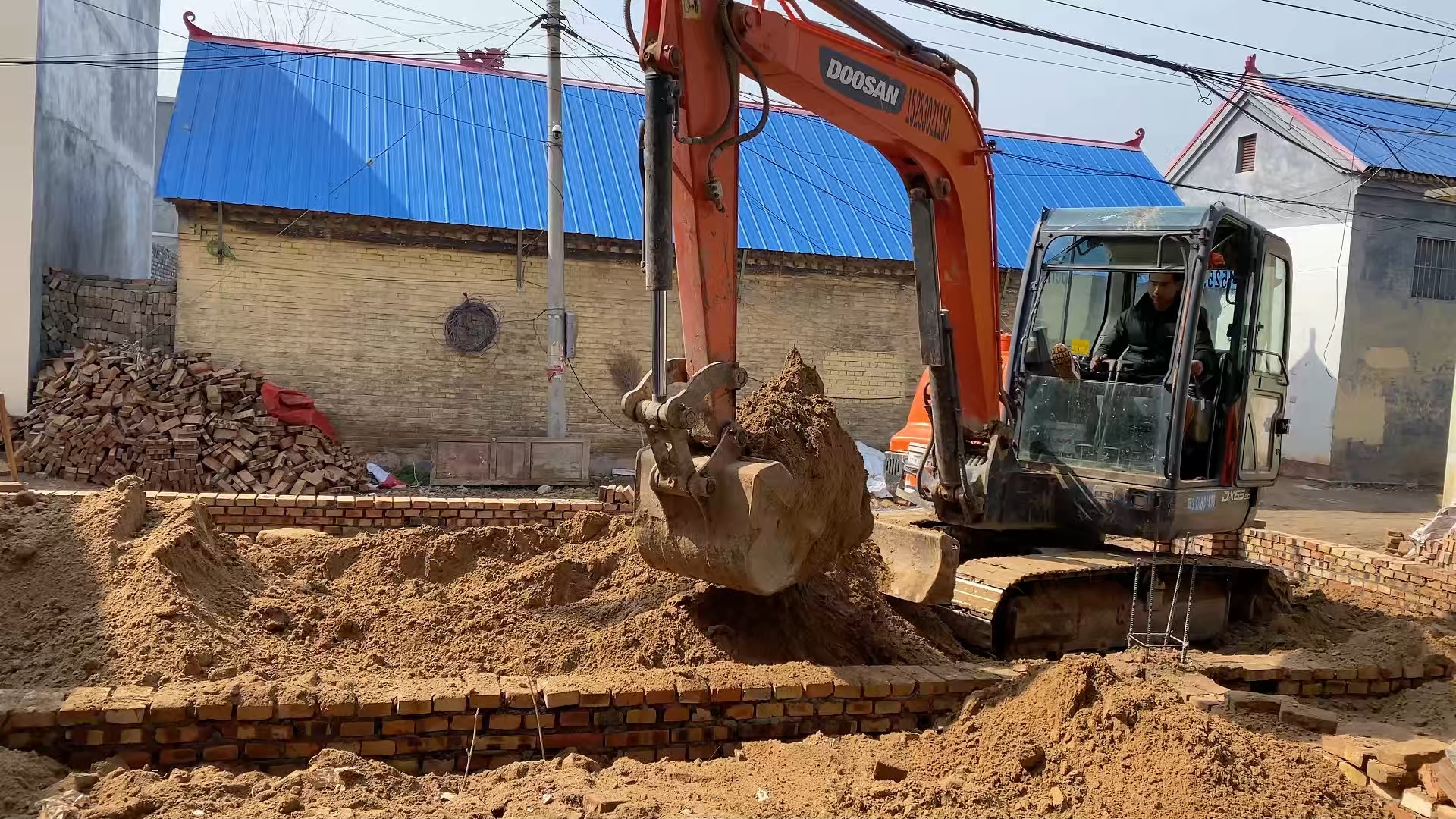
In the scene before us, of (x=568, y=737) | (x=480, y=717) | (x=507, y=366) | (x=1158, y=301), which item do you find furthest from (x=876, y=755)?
(x=507, y=366)

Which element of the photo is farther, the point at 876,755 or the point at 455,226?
the point at 455,226

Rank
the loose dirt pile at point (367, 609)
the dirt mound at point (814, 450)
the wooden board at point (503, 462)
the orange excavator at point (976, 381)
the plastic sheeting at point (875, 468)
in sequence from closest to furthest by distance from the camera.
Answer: the orange excavator at point (976, 381) < the loose dirt pile at point (367, 609) < the dirt mound at point (814, 450) < the wooden board at point (503, 462) < the plastic sheeting at point (875, 468)

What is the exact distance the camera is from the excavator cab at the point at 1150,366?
237 inches

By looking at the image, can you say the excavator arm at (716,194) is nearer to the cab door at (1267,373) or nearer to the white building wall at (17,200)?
the cab door at (1267,373)

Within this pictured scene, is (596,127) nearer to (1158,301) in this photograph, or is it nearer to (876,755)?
(1158,301)

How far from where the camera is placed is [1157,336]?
6246 millimetres

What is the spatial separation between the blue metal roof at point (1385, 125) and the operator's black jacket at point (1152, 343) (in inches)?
602

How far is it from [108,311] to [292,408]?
3.04 m

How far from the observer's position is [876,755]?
3.98m

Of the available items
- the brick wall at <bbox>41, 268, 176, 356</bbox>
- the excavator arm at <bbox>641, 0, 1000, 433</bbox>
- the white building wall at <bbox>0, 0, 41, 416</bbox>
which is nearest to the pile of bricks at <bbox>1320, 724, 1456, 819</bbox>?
the excavator arm at <bbox>641, 0, 1000, 433</bbox>

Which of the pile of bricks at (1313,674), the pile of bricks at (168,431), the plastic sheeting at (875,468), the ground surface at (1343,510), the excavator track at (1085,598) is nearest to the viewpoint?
the pile of bricks at (1313,674)

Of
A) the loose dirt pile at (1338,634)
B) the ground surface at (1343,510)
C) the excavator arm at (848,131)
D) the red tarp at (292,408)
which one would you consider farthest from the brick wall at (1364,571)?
the red tarp at (292,408)

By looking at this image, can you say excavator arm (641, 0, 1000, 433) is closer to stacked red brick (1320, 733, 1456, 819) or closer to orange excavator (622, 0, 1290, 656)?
orange excavator (622, 0, 1290, 656)

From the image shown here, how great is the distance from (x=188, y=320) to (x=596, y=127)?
23.4 feet
